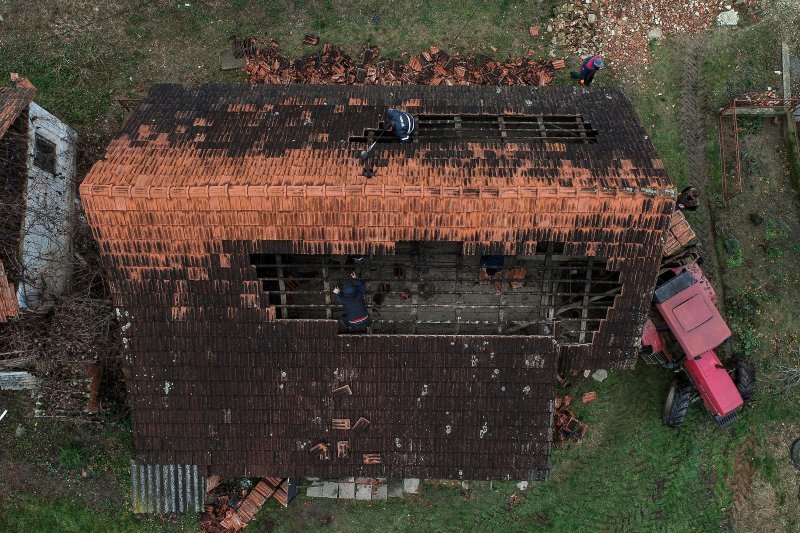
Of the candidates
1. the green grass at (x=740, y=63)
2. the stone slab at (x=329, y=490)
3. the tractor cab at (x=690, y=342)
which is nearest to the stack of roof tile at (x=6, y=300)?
the stone slab at (x=329, y=490)

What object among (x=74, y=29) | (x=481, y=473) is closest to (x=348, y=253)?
(x=481, y=473)

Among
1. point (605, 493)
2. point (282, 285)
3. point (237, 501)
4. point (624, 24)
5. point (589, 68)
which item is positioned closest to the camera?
point (282, 285)

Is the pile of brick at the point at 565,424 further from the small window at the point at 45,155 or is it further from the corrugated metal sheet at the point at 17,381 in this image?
the small window at the point at 45,155

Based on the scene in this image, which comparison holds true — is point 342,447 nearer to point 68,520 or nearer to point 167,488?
point 167,488

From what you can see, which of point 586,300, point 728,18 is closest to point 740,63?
point 728,18

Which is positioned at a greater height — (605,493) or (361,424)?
(361,424)

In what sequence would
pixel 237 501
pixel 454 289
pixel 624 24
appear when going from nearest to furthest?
pixel 454 289
pixel 237 501
pixel 624 24

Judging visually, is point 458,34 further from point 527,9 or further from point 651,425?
point 651,425
